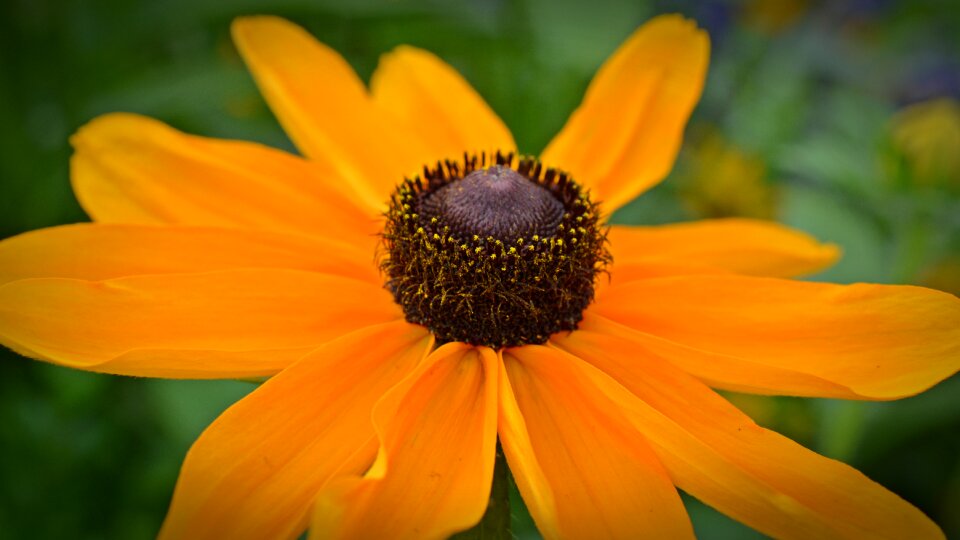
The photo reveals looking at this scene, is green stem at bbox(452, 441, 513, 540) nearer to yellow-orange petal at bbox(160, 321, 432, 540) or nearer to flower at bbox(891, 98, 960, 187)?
yellow-orange petal at bbox(160, 321, 432, 540)

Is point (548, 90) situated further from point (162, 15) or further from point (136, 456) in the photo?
point (136, 456)

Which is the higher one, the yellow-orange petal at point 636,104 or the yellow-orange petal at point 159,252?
the yellow-orange petal at point 636,104

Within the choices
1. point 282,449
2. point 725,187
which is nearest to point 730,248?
point 282,449

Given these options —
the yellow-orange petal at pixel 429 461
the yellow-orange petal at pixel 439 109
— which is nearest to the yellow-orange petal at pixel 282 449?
the yellow-orange petal at pixel 429 461

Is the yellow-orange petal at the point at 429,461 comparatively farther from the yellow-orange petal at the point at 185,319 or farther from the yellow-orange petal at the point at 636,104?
the yellow-orange petal at the point at 636,104

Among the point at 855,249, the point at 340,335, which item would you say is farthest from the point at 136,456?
the point at 855,249
